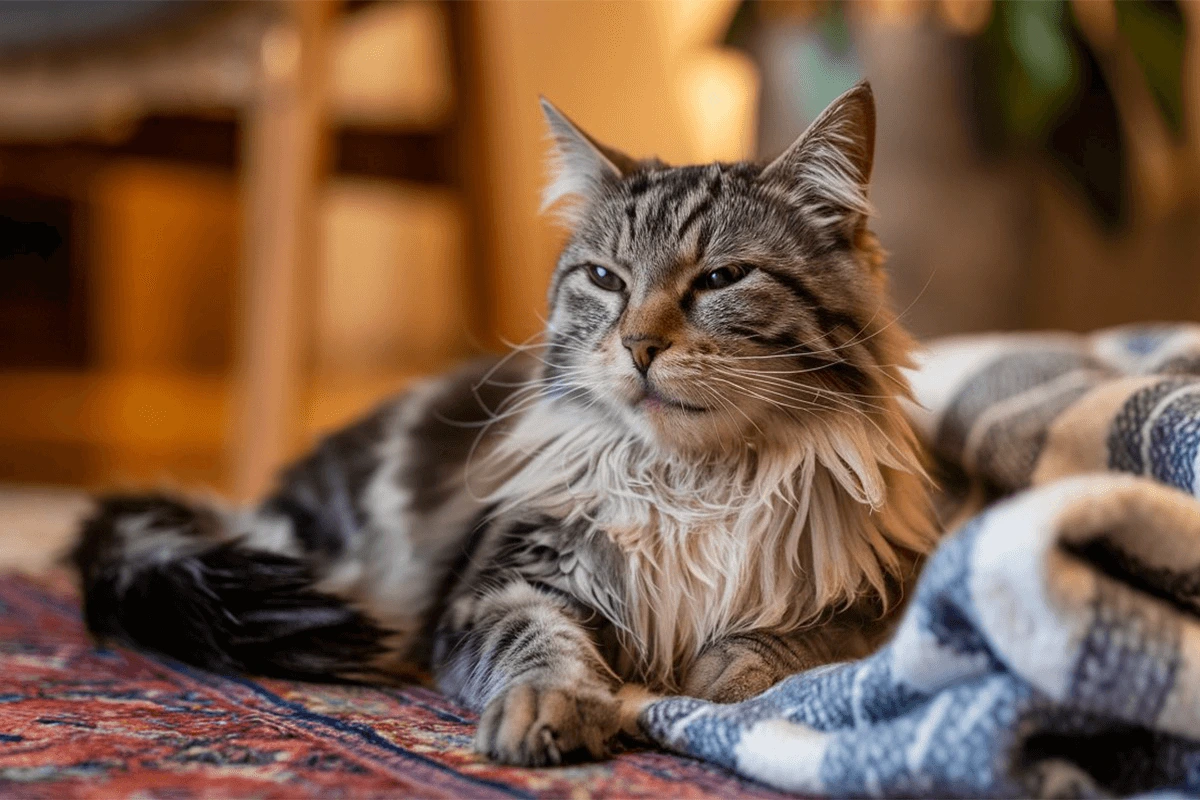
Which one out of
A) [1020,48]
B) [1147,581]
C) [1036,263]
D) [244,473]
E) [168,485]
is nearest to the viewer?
[1147,581]

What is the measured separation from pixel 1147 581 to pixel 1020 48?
177 centimetres

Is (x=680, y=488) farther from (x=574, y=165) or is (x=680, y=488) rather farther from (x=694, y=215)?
(x=574, y=165)

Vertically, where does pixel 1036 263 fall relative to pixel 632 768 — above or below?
above

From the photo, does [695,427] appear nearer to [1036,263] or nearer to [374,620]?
[374,620]

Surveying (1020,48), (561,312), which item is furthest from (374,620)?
(1020,48)

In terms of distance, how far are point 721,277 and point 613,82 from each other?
8.19ft

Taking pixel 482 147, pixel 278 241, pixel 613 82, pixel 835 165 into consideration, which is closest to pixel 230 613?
pixel 835 165

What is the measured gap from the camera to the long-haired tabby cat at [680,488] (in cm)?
90

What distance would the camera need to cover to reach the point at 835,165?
0.97m

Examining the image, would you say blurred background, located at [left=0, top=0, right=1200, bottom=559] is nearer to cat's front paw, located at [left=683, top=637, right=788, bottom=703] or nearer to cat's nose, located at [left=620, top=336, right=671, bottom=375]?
cat's nose, located at [left=620, top=336, right=671, bottom=375]

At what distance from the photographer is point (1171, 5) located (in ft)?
7.20

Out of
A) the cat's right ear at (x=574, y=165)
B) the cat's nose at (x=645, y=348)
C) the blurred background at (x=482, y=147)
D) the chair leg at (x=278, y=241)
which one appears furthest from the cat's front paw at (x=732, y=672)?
the chair leg at (x=278, y=241)

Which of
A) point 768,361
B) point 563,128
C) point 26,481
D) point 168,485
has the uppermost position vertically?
point 563,128

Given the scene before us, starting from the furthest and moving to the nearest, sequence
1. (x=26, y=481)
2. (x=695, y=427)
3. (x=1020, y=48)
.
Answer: (x=26, y=481) → (x=1020, y=48) → (x=695, y=427)
